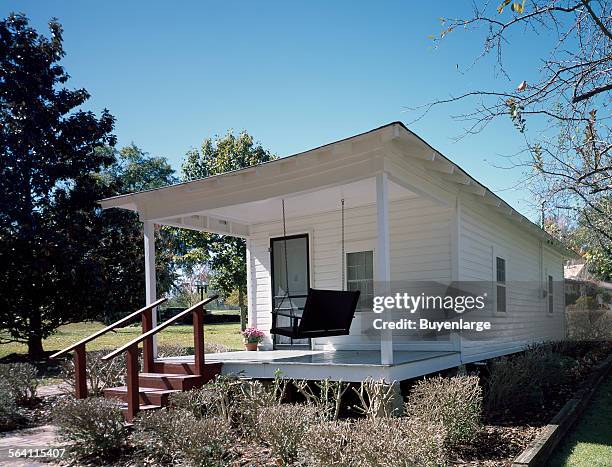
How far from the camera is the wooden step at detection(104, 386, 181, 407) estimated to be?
6.19 metres

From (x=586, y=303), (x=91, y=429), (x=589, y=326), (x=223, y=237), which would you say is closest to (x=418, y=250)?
(x=91, y=429)

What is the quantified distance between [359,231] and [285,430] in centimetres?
527

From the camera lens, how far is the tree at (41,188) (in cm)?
1268

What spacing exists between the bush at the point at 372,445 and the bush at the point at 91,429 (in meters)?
1.96

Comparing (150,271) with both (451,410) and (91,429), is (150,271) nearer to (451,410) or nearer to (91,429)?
(91,429)

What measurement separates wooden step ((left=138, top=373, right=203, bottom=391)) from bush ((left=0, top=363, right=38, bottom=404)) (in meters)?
1.82

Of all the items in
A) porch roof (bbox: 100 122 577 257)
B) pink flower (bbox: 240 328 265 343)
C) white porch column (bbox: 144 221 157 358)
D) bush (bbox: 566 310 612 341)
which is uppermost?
porch roof (bbox: 100 122 577 257)

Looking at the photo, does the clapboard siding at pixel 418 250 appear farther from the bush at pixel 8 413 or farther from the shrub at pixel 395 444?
the bush at pixel 8 413

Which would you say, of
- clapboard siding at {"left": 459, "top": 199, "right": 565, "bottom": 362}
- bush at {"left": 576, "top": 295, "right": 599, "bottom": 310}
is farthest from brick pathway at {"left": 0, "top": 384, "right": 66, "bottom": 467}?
bush at {"left": 576, "top": 295, "right": 599, "bottom": 310}

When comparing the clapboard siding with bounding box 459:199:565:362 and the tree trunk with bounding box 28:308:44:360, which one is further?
the tree trunk with bounding box 28:308:44:360

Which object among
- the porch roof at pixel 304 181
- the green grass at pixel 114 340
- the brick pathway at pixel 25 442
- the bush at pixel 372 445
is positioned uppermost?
the porch roof at pixel 304 181

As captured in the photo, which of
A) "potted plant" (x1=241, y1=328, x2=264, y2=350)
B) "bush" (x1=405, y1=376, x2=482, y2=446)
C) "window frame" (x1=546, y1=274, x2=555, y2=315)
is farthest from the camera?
"window frame" (x1=546, y1=274, x2=555, y2=315)

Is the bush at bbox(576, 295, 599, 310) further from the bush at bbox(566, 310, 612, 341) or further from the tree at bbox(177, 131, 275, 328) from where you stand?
the tree at bbox(177, 131, 275, 328)

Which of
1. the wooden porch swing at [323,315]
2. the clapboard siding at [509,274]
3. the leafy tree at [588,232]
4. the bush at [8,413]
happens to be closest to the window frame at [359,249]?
the clapboard siding at [509,274]
